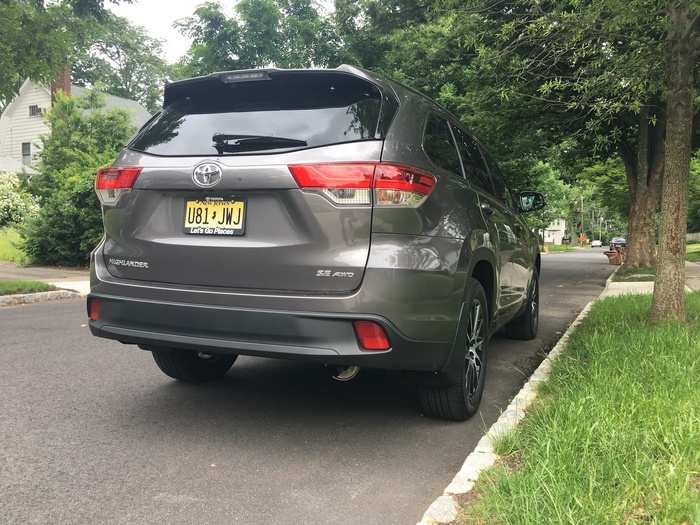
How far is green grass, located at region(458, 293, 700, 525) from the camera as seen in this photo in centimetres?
225

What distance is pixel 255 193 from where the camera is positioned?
3.11m

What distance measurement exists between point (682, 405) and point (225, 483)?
2.29m

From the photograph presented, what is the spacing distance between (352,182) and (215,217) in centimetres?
74

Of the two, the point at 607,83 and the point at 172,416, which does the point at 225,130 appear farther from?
the point at 607,83

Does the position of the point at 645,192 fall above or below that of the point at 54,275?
above

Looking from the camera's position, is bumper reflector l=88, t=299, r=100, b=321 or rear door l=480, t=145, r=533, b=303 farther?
rear door l=480, t=145, r=533, b=303

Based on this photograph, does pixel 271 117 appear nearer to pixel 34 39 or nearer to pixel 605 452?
pixel 605 452

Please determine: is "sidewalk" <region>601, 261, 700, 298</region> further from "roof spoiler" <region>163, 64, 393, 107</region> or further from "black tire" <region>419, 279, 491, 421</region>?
"roof spoiler" <region>163, 64, 393, 107</region>

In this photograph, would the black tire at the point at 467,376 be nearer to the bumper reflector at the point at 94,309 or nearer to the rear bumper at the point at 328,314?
the rear bumper at the point at 328,314

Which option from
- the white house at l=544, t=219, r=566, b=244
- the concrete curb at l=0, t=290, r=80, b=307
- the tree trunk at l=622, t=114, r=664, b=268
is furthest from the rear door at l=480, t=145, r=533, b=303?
the white house at l=544, t=219, r=566, b=244

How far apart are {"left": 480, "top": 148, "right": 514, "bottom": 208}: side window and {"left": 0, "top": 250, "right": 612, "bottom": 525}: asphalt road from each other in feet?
4.73

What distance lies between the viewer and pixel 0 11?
9453 mm

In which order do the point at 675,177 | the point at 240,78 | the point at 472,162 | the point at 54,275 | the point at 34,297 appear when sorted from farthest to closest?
the point at 54,275 < the point at 34,297 < the point at 675,177 < the point at 472,162 < the point at 240,78

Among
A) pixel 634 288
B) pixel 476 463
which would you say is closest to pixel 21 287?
pixel 476 463
